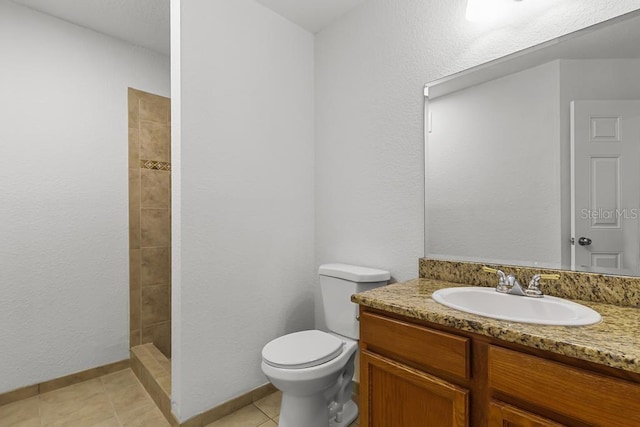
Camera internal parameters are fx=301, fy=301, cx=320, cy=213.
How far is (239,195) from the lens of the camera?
185cm

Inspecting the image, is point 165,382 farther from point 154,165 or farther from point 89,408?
point 154,165

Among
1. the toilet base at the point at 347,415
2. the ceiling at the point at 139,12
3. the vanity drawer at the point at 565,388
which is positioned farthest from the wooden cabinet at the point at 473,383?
the ceiling at the point at 139,12

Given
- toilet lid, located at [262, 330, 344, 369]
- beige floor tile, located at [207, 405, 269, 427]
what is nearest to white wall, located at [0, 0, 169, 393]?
beige floor tile, located at [207, 405, 269, 427]

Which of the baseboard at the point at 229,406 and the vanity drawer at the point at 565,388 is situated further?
the baseboard at the point at 229,406

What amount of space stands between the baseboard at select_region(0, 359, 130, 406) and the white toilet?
1.48 meters

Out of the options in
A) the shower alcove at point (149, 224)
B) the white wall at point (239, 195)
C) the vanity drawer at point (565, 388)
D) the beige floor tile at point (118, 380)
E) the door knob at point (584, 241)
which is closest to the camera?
the vanity drawer at point (565, 388)

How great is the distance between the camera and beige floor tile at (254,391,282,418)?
5.85 feet

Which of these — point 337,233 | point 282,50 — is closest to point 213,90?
point 282,50

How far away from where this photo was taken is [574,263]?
1.20m

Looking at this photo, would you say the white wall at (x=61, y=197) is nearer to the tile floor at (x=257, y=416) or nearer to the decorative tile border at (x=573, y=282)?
the tile floor at (x=257, y=416)

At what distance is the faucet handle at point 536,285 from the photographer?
Result: 1152 millimetres

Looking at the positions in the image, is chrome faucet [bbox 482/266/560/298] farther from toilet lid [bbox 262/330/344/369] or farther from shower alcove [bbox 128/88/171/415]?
shower alcove [bbox 128/88/171/415]

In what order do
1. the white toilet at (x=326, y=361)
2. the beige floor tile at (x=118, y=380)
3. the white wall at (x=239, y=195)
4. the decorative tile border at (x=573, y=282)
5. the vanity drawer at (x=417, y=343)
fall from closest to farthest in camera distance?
1. the vanity drawer at (x=417, y=343)
2. the decorative tile border at (x=573, y=282)
3. the white toilet at (x=326, y=361)
4. the white wall at (x=239, y=195)
5. the beige floor tile at (x=118, y=380)
